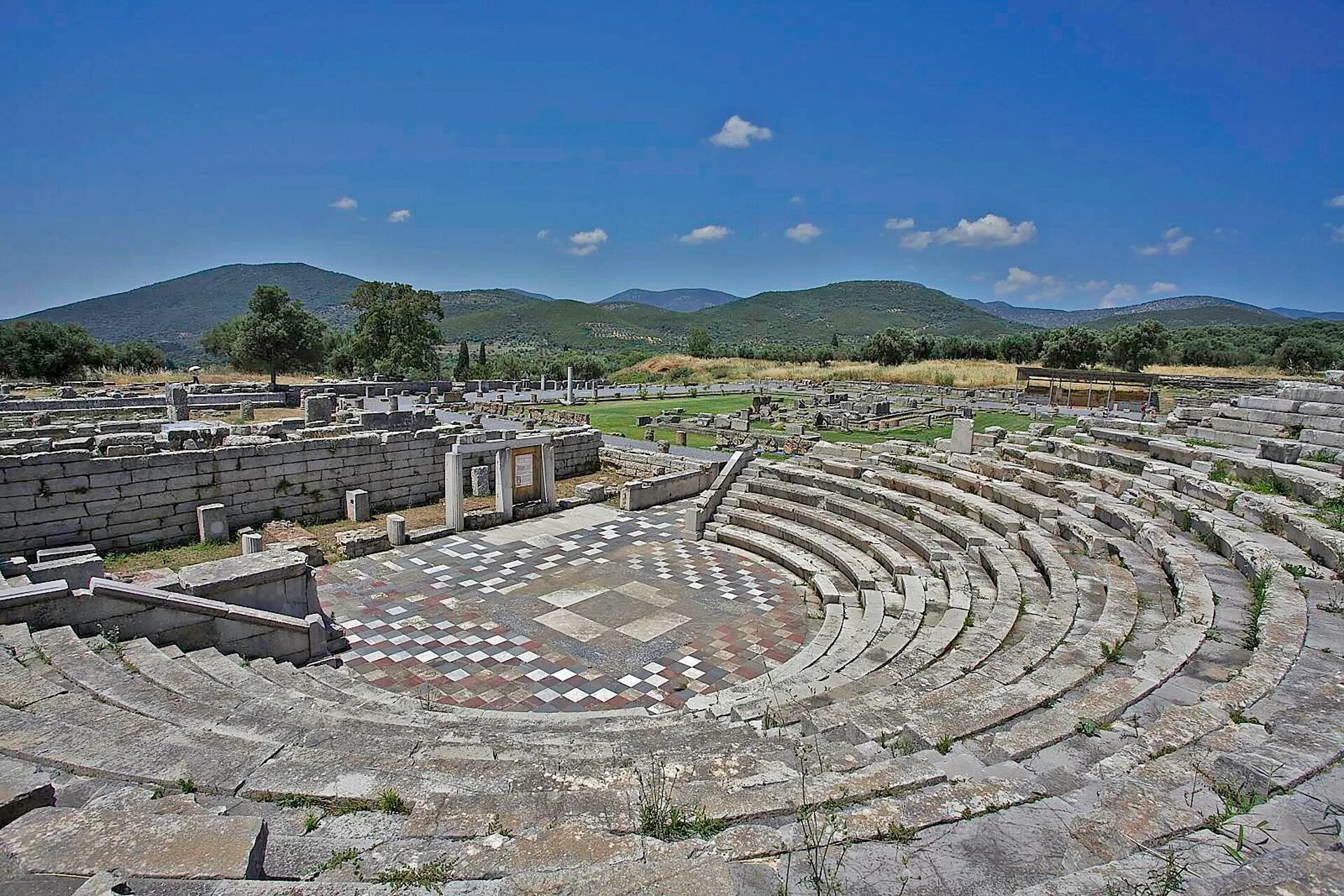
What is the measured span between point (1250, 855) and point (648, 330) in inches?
7110

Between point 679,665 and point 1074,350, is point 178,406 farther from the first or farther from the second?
point 1074,350

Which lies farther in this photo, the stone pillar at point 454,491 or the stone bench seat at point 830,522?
the stone pillar at point 454,491

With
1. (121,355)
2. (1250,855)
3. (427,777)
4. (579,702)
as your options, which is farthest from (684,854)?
(121,355)

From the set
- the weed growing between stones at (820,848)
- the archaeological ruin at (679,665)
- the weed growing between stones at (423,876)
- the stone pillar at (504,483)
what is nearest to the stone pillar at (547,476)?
the archaeological ruin at (679,665)

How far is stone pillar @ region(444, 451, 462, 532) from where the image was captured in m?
15.6

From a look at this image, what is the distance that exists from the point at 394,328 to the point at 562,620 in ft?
157

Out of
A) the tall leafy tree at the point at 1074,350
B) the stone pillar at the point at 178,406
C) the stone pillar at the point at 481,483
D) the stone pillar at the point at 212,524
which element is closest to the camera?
the stone pillar at the point at 212,524

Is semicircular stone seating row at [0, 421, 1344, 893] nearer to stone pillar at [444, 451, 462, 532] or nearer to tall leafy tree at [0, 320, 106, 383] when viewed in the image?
stone pillar at [444, 451, 462, 532]

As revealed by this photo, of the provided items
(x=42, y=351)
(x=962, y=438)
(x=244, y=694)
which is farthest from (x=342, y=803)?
(x=42, y=351)

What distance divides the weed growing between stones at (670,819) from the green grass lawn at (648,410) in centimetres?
2199

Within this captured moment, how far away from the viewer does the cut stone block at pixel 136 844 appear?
288 cm

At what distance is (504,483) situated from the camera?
653 inches

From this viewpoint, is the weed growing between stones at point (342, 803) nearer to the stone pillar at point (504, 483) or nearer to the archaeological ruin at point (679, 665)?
the archaeological ruin at point (679, 665)

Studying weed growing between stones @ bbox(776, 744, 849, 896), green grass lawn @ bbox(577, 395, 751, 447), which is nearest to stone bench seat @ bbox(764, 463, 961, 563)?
weed growing between stones @ bbox(776, 744, 849, 896)
